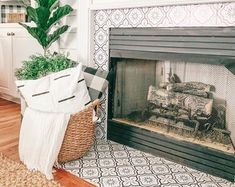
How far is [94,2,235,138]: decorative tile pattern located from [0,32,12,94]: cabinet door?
1470 millimetres

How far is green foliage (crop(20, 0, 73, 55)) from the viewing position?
7.45 feet

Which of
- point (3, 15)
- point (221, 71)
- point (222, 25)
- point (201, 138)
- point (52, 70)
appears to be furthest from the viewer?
point (3, 15)

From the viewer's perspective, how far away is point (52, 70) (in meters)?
2.01

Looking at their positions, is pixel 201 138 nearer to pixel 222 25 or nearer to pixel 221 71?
pixel 221 71

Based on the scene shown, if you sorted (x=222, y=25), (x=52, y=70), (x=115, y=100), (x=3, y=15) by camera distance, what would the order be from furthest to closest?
(x=3, y=15) → (x=115, y=100) → (x=52, y=70) → (x=222, y=25)

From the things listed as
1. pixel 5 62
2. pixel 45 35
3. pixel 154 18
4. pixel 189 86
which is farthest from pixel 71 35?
pixel 5 62

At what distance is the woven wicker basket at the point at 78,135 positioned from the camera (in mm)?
1742

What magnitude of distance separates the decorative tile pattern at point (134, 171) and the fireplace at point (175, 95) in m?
0.07

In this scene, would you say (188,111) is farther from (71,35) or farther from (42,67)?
(71,35)

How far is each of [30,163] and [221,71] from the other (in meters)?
1.27

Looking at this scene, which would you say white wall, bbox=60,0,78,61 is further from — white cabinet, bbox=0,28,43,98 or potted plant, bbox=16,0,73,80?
white cabinet, bbox=0,28,43,98

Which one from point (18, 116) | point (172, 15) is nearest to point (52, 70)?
point (172, 15)

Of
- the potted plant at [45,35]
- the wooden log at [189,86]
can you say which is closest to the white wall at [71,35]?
the potted plant at [45,35]

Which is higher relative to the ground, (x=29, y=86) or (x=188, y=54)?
(x=188, y=54)
